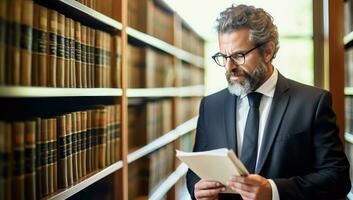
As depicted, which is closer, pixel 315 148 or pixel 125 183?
pixel 315 148

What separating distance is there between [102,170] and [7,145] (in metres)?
0.64

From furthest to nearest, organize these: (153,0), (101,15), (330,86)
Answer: (153,0) → (330,86) → (101,15)

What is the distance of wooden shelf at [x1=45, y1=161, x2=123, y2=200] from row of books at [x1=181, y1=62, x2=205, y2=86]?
164 cm

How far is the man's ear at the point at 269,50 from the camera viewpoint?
4.84 feet

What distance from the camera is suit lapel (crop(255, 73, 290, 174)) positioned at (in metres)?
1.40

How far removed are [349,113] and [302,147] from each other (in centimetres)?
95

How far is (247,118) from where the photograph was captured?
1473 mm

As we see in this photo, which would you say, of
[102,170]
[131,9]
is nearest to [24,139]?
[102,170]

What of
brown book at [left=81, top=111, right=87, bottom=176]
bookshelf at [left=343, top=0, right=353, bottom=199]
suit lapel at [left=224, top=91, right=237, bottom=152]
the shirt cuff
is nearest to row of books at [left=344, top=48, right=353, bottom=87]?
bookshelf at [left=343, top=0, right=353, bottom=199]

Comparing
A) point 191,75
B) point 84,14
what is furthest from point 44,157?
point 191,75

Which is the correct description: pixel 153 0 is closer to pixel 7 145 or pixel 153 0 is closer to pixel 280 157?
pixel 280 157

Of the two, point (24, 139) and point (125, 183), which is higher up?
point (24, 139)

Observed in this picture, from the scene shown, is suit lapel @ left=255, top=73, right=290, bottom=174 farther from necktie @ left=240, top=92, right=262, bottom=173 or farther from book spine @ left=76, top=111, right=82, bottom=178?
book spine @ left=76, top=111, right=82, bottom=178

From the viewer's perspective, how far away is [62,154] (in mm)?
1300
